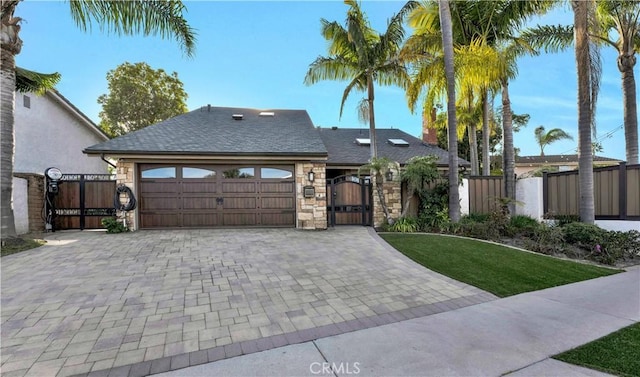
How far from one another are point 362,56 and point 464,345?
1020 centimetres

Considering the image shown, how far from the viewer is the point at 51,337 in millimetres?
3070

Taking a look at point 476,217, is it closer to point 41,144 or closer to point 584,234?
point 584,234

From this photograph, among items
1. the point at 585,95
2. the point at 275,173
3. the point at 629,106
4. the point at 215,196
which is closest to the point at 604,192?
the point at 585,95

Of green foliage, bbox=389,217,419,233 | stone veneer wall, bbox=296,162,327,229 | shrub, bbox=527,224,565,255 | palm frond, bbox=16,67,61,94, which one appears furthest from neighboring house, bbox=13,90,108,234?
shrub, bbox=527,224,565,255

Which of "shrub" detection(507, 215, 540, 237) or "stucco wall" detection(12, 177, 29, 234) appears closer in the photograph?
"shrub" detection(507, 215, 540, 237)

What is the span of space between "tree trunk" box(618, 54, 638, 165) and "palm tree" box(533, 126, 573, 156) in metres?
22.5

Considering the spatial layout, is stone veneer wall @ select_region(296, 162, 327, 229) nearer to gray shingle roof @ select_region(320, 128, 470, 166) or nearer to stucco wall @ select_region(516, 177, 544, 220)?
gray shingle roof @ select_region(320, 128, 470, 166)

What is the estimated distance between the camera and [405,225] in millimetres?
9781

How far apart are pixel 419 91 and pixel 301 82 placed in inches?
189

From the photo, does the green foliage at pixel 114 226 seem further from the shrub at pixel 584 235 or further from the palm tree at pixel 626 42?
the palm tree at pixel 626 42

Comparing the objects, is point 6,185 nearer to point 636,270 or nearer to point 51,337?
point 51,337

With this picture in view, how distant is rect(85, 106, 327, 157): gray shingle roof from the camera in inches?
375

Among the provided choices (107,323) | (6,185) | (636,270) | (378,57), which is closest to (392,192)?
(378,57)

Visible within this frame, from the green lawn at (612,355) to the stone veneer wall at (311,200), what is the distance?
763cm
